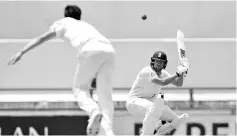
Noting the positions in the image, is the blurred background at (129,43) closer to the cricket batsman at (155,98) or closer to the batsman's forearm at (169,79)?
the cricket batsman at (155,98)

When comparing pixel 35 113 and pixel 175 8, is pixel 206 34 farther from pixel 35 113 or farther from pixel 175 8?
pixel 35 113

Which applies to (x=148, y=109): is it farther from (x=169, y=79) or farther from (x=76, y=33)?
(x=76, y=33)

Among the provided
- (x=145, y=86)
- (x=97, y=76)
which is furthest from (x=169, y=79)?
(x=97, y=76)

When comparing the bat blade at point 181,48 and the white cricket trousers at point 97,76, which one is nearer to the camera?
the white cricket trousers at point 97,76

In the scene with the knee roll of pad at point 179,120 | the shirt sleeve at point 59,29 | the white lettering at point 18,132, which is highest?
the shirt sleeve at point 59,29

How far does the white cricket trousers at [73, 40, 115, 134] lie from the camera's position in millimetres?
5836

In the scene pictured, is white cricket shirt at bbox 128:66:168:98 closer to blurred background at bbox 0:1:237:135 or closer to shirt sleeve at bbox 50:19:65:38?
shirt sleeve at bbox 50:19:65:38

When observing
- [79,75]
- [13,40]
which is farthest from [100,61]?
[13,40]

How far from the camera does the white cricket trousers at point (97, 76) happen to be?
5836 mm

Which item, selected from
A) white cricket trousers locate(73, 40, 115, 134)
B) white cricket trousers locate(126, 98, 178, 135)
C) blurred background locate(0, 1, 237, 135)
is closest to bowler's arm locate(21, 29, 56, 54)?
white cricket trousers locate(73, 40, 115, 134)

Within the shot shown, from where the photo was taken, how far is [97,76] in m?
5.94

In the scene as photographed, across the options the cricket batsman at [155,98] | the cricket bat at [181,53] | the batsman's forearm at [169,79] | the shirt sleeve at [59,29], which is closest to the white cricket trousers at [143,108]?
the cricket batsman at [155,98]

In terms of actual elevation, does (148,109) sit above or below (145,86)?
below

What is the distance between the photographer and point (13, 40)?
29.6 ft
